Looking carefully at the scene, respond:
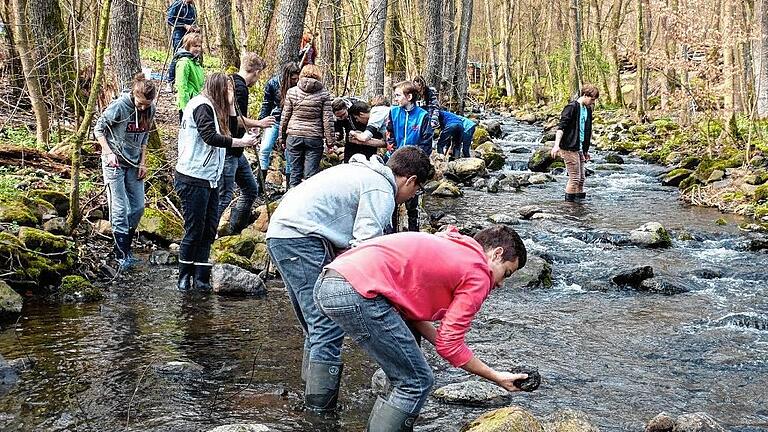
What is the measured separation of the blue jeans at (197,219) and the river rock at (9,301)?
1436 mm

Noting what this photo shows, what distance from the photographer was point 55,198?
8.77 m

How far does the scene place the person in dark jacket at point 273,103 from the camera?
1006cm

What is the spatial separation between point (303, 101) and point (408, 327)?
5.96 metres

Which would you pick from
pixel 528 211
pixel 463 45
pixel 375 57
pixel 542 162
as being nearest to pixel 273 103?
pixel 528 211

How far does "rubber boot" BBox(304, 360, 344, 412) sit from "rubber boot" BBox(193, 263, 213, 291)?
10.0 feet

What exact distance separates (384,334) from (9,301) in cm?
384

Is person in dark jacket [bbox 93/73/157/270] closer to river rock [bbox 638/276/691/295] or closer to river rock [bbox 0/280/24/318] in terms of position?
river rock [bbox 0/280/24/318]

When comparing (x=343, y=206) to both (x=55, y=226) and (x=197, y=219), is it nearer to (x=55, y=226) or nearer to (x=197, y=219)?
(x=197, y=219)

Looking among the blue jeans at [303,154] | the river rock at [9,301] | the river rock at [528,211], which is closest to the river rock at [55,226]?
the river rock at [9,301]

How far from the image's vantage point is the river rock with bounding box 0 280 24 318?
614cm

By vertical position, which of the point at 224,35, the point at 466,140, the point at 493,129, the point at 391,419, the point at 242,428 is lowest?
the point at 242,428

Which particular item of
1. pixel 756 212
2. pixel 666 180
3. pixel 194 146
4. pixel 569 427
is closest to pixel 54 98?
pixel 194 146

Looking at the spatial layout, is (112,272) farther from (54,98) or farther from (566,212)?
(566,212)

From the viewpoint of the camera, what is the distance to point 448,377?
543cm
